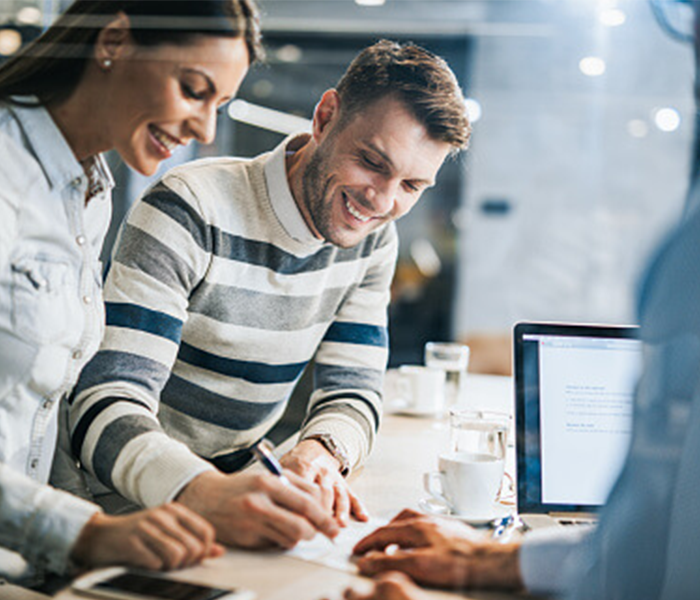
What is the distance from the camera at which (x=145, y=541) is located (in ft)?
2.54

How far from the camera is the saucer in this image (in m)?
1.01

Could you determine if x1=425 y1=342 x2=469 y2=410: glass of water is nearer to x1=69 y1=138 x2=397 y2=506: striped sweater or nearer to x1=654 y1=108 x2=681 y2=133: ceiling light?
x1=69 y1=138 x2=397 y2=506: striped sweater

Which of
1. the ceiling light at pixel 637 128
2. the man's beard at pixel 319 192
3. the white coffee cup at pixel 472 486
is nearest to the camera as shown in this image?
the white coffee cup at pixel 472 486

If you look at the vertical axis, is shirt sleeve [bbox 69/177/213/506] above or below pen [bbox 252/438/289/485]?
above

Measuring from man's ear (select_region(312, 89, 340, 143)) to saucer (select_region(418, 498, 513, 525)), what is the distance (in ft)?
1.86

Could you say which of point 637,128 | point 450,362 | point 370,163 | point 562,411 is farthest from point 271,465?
point 637,128

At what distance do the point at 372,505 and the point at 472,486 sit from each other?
0.13m

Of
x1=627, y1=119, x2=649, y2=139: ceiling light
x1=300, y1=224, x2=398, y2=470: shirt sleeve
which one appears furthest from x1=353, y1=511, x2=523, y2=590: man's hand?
x1=627, y1=119, x2=649, y2=139: ceiling light

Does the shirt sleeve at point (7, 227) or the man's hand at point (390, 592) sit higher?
the shirt sleeve at point (7, 227)

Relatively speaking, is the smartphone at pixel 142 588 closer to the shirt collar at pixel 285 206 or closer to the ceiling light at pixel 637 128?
the shirt collar at pixel 285 206

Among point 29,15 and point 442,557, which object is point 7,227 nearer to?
point 29,15

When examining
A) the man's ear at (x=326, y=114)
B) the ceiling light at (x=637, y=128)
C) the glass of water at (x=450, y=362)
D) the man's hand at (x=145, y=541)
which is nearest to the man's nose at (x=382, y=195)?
the man's ear at (x=326, y=114)

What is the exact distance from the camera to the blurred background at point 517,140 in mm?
999

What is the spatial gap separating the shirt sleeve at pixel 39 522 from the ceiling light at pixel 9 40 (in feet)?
1.48
